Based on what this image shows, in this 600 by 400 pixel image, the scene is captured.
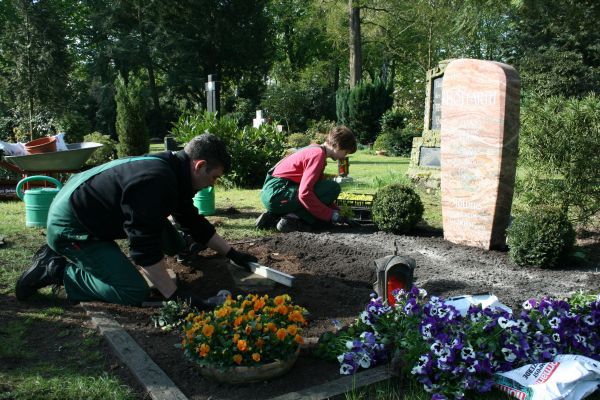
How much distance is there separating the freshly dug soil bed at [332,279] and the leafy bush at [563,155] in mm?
560

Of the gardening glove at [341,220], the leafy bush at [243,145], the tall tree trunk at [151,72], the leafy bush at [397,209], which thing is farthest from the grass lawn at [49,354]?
the tall tree trunk at [151,72]

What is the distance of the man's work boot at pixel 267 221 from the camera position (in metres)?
6.67

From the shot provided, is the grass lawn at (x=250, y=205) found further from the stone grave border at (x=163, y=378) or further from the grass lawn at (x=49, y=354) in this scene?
the stone grave border at (x=163, y=378)

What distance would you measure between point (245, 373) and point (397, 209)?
3.83 m

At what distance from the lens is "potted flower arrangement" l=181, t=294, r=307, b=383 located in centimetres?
268

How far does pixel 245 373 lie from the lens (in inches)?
106

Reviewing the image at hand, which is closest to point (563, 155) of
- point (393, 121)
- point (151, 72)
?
point (393, 121)

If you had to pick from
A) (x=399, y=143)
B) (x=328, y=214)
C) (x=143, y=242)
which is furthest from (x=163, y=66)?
(x=143, y=242)

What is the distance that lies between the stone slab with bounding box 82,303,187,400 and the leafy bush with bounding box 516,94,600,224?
4849 mm

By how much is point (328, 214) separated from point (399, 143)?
14083 millimetres

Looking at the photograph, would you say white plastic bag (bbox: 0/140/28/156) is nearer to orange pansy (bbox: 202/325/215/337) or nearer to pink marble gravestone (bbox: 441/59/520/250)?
pink marble gravestone (bbox: 441/59/520/250)

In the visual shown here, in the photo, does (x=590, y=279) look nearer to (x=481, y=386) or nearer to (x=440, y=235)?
(x=440, y=235)

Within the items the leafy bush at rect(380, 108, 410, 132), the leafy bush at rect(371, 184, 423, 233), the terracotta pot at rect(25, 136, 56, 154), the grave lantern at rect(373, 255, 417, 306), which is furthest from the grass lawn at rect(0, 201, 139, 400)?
the leafy bush at rect(380, 108, 410, 132)

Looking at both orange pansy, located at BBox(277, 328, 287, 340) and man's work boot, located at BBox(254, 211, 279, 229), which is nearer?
orange pansy, located at BBox(277, 328, 287, 340)
